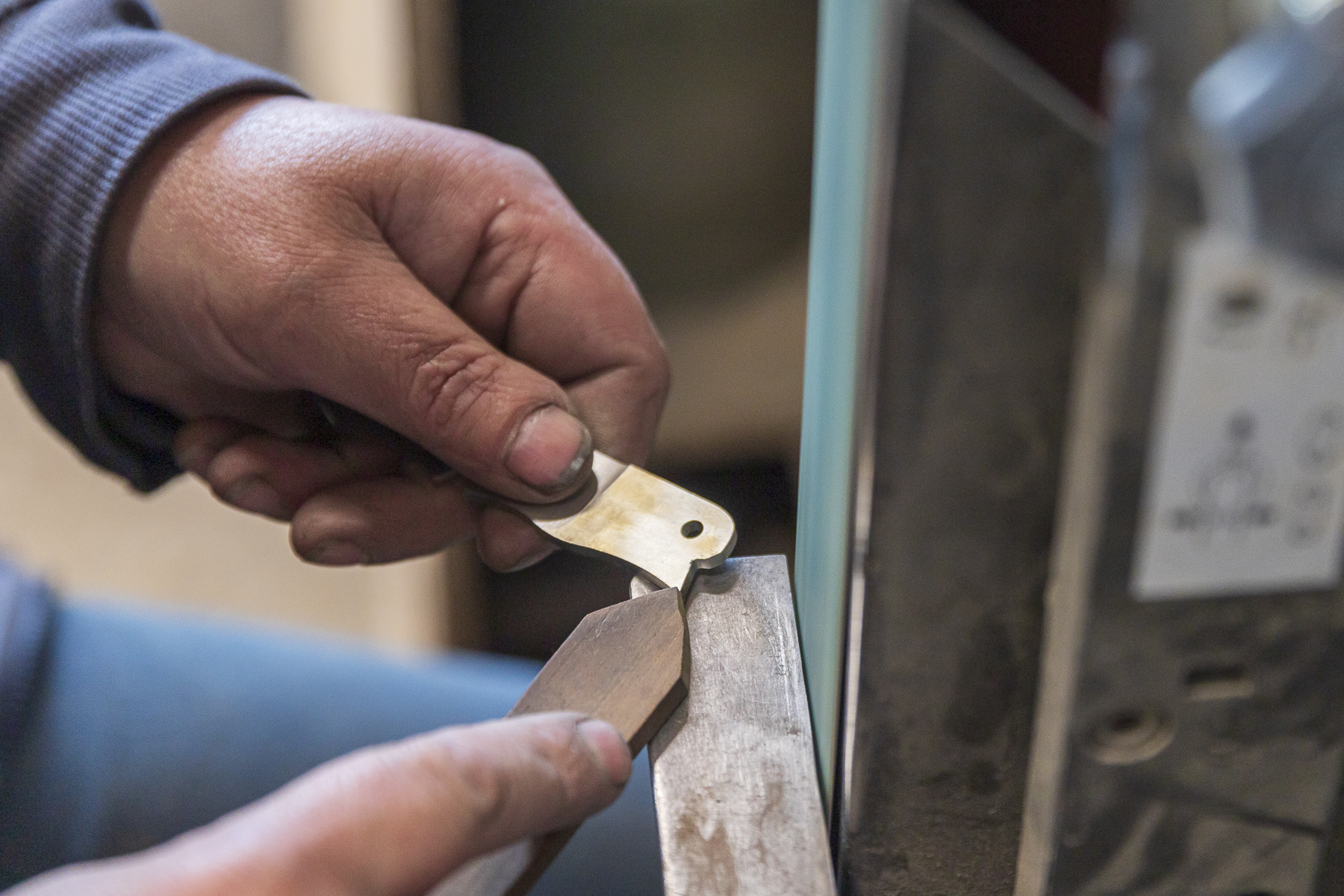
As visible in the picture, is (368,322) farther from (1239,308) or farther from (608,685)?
(1239,308)

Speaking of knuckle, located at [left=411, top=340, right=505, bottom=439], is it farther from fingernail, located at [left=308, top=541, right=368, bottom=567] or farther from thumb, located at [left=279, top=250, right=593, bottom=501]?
fingernail, located at [left=308, top=541, right=368, bottom=567]

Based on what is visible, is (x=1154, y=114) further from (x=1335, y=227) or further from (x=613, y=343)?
(x=613, y=343)

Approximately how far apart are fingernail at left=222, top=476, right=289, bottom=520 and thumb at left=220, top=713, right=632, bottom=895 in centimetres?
39

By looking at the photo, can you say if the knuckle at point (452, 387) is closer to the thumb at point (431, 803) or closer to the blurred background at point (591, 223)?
the thumb at point (431, 803)

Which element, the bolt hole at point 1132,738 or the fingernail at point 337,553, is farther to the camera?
the fingernail at point 337,553

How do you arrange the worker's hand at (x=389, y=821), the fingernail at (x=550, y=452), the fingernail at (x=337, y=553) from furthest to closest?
1. the fingernail at (x=337, y=553)
2. the fingernail at (x=550, y=452)
3. the worker's hand at (x=389, y=821)

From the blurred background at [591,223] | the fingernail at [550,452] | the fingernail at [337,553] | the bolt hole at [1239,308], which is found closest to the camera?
the bolt hole at [1239,308]

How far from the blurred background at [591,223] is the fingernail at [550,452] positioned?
2.90ft

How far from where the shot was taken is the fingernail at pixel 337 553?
2.26ft

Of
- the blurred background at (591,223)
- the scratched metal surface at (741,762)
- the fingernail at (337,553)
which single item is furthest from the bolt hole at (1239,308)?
the blurred background at (591,223)

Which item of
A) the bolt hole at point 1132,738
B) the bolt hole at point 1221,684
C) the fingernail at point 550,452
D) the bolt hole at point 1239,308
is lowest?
the fingernail at point 550,452

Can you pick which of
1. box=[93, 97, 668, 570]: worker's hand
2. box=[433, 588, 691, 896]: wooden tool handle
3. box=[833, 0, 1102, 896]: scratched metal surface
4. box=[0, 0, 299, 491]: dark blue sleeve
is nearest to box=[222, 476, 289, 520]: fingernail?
box=[93, 97, 668, 570]: worker's hand

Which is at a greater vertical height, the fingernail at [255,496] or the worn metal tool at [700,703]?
the worn metal tool at [700,703]

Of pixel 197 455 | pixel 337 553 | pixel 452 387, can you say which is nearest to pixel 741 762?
pixel 452 387
